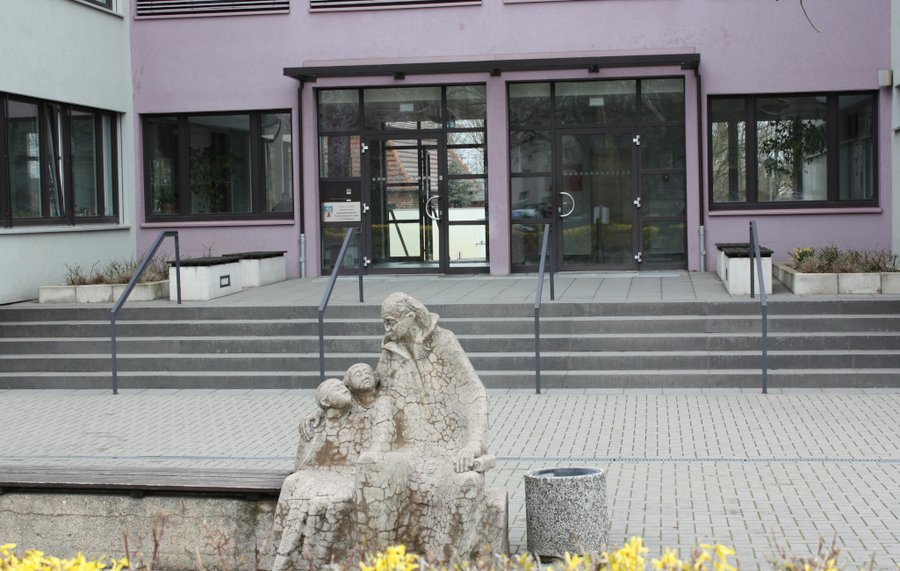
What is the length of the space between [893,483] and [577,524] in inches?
123

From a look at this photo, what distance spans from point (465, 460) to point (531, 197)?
14.6 meters

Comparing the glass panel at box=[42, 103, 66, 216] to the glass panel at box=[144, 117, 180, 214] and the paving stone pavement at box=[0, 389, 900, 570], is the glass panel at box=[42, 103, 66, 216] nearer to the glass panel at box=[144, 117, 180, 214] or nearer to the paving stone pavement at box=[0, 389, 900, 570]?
the glass panel at box=[144, 117, 180, 214]


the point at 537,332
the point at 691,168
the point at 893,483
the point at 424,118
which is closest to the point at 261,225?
the point at 424,118

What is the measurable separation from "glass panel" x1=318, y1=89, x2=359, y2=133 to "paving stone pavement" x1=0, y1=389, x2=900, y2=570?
7899 millimetres

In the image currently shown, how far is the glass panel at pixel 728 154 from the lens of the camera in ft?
67.1

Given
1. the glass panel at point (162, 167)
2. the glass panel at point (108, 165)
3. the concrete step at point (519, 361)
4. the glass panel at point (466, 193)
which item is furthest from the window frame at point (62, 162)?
the glass panel at point (466, 193)

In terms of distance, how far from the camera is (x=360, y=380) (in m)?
6.91

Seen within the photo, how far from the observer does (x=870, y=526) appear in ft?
25.6

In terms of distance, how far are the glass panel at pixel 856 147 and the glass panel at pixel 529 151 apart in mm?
4457

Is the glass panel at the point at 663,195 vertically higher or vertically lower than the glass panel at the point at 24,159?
lower

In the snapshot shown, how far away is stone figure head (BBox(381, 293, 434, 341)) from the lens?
6.92m

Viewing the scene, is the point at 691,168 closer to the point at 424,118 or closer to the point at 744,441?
the point at 424,118

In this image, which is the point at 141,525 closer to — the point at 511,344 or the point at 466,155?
the point at 511,344

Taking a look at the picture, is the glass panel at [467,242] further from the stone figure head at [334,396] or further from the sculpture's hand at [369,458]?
the sculpture's hand at [369,458]
